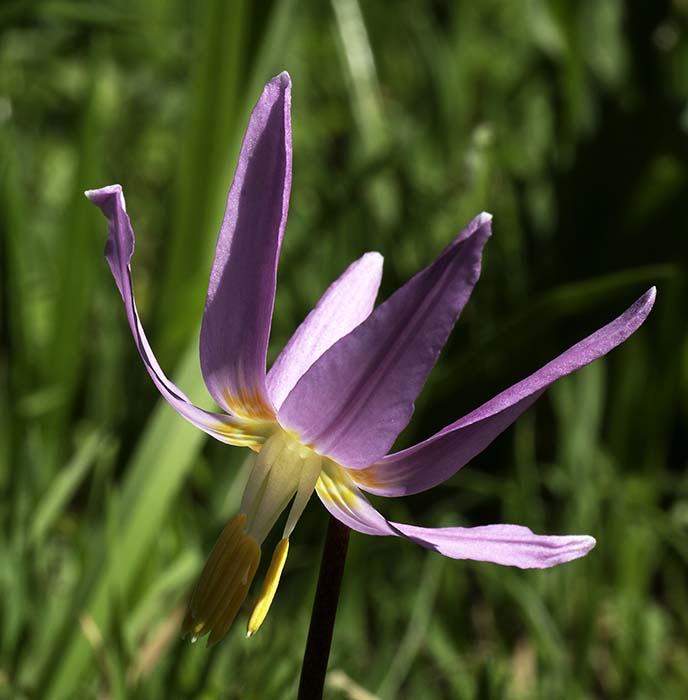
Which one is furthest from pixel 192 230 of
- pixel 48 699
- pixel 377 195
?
pixel 48 699

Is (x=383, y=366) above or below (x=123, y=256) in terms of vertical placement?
below

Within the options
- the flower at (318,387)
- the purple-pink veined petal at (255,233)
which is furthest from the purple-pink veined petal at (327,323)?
the purple-pink veined petal at (255,233)

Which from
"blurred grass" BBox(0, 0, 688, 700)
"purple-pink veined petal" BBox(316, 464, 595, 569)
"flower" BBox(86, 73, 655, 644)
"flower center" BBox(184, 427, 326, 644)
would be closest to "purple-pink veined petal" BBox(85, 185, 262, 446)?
"flower" BBox(86, 73, 655, 644)

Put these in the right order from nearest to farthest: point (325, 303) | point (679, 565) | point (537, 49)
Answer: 1. point (325, 303)
2. point (679, 565)
3. point (537, 49)

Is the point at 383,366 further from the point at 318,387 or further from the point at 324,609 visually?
the point at 324,609

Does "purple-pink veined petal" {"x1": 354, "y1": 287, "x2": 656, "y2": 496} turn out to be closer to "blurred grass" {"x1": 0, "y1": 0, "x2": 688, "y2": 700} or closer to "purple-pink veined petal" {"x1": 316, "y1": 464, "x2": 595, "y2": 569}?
"purple-pink veined petal" {"x1": 316, "y1": 464, "x2": 595, "y2": 569}

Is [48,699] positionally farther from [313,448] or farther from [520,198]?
[520,198]

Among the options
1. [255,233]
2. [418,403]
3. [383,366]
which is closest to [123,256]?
[255,233]
